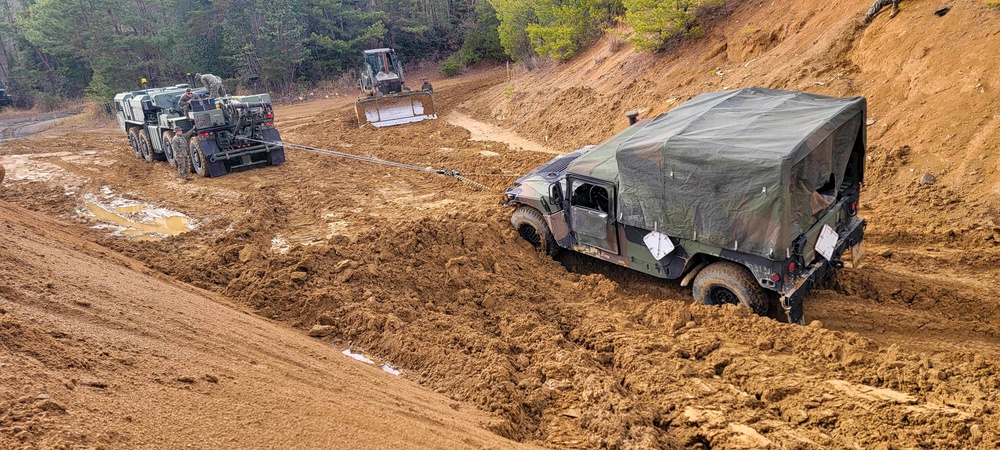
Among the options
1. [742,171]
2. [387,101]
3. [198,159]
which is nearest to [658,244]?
[742,171]

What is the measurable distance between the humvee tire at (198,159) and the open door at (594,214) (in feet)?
35.0

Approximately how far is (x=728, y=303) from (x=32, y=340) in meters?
6.34

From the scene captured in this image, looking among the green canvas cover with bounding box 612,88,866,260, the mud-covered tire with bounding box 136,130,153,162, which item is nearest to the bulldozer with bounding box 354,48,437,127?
the mud-covered tire with bounding box 136,130,153,162

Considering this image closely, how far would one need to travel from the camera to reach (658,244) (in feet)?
22.5

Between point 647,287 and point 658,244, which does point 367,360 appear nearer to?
point 658,244

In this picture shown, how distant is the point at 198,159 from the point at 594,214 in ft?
38.2

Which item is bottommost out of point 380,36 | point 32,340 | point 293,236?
point 293,236

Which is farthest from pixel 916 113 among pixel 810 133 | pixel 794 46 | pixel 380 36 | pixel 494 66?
pixel 380 36

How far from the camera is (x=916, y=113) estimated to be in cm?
1027

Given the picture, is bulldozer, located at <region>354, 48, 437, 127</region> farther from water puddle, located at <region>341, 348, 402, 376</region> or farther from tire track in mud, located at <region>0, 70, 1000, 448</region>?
water puddle, located at <region>341, 348, 402, 376</region>

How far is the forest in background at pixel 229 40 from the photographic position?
31.5 metres

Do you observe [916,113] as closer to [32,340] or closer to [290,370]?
[290,370]

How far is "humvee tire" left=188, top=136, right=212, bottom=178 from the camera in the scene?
14.4m

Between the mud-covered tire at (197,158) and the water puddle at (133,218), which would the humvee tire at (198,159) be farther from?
the water puddle at (133,218)
